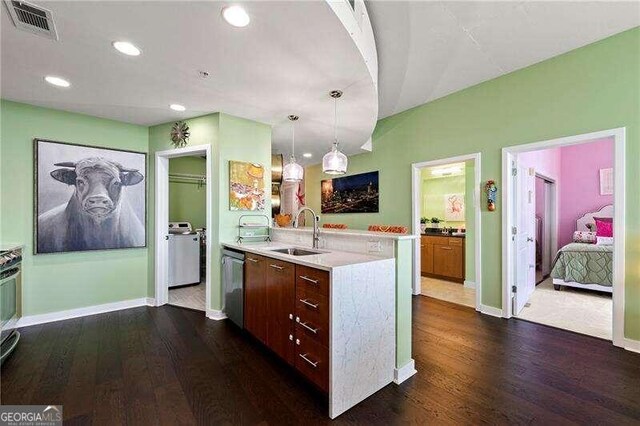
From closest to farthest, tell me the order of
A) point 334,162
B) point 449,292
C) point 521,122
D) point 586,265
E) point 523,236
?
point 334,162 < point 521,122 < point 523,236 < point 586,265 < point 449,292

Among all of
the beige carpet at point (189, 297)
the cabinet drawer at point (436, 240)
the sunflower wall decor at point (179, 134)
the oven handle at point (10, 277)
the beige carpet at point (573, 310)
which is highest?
the sunflower wall decor at point (179, 134)

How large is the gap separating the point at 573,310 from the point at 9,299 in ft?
20.4

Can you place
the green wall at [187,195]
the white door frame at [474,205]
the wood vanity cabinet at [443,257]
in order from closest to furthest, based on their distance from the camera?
1. the white door frame at [474,205]
2. the wood vanity cabinet at [443,257]
3. the green wall at [187,195]

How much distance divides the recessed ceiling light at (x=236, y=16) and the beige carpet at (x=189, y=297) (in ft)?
10.8

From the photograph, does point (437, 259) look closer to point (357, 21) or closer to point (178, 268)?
point (357, 21)

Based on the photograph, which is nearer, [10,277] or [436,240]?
[10,277]

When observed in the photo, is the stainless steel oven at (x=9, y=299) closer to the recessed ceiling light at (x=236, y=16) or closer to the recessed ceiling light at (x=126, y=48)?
the recessed ceiling light at (x=126, y=48)

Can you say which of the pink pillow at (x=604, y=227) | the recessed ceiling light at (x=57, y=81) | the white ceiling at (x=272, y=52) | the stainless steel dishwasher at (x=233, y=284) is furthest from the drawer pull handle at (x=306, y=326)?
the pink pillow at (x=604, y=227)

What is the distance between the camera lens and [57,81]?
2504mm

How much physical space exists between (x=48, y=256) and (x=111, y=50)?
8.64ft

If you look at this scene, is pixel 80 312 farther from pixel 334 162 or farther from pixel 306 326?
pixel 334 162

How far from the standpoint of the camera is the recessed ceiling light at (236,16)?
1.58m

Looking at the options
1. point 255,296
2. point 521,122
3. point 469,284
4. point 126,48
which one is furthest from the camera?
point 469,284

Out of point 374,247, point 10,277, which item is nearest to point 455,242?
point 374,247
